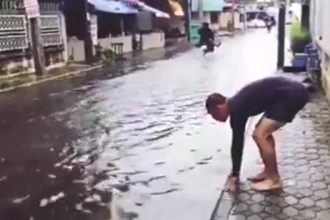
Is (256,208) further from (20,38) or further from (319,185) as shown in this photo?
(20,38)

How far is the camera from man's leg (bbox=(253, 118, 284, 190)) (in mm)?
6586

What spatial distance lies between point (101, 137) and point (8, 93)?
23.9 feet

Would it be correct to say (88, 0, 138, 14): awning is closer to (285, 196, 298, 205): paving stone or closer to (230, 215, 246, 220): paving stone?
(285, 196, 298, 205): paving stone

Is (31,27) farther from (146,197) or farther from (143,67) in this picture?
(146,197)

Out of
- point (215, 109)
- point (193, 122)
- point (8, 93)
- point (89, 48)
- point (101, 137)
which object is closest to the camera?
point (215, 109)

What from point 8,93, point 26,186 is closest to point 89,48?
point 8,93

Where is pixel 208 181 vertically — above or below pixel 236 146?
below

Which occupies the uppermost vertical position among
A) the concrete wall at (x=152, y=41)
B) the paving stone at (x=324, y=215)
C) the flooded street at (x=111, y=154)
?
the paving stone at (x=324, y=215)

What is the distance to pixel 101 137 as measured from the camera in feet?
33.1

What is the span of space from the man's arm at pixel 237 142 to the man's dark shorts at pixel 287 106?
1.20 ft

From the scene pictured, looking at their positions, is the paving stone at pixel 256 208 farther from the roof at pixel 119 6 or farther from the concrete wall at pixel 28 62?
the roof at pixel 119 6

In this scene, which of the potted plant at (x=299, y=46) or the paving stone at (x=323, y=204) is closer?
the paving stone at (x=323, y=204)

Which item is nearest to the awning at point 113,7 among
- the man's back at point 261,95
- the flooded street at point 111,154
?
the flooded street at point 111,154

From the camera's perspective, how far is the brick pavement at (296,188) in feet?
19.3
